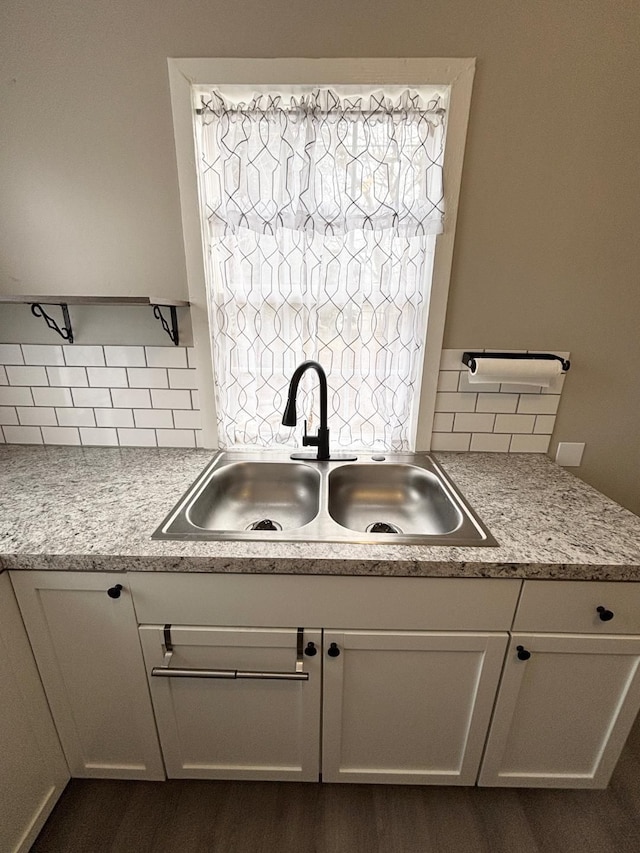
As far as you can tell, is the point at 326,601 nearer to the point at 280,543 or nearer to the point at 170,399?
the point at 280,543

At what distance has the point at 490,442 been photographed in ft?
4.70

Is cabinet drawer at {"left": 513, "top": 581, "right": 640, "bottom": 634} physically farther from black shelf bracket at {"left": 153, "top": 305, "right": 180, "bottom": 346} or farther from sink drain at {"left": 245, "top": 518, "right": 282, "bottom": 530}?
black shelf bracket at {"left": 153, "top": 305, "right": 180, "bottom": 346}

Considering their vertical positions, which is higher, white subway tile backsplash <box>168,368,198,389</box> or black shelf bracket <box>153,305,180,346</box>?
black shelf bracket <box>153,305,180,346</box>

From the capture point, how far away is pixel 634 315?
4.21ft

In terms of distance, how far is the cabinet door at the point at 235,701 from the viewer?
3.14ft

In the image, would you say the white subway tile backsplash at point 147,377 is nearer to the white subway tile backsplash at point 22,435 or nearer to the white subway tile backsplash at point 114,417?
the white subway tile backsplash at point 114,417

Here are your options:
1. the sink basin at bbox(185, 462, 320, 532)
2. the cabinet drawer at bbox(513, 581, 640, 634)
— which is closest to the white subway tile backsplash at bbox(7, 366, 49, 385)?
the sink basin at bbox(185, 462, 320, 532)

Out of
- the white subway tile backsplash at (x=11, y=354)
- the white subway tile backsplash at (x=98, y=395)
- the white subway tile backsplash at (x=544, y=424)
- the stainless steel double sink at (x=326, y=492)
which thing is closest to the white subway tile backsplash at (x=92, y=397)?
the white subway tile backsplash at (x=98, y=395)

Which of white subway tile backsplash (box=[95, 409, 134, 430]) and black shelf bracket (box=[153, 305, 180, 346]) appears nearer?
black shelf bracket (box=[153, 305, 180, 346])

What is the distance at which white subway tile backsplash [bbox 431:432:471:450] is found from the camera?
56.3 inches

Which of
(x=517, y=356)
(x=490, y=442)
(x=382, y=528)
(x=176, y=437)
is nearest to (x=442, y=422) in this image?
(x=490, y=442)

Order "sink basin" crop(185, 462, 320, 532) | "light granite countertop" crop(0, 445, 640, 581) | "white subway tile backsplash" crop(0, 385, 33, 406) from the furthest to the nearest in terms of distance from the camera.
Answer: "white subway tile backsplash" crop(0, 385, 33, 406) → "sink basin" crop(185, 462, 320, 532) → "light granite countertop" crop(0, 445, 640, 581)

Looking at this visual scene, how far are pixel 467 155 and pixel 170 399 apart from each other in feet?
4.24

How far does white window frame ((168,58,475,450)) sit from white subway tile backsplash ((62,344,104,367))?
417 mm
